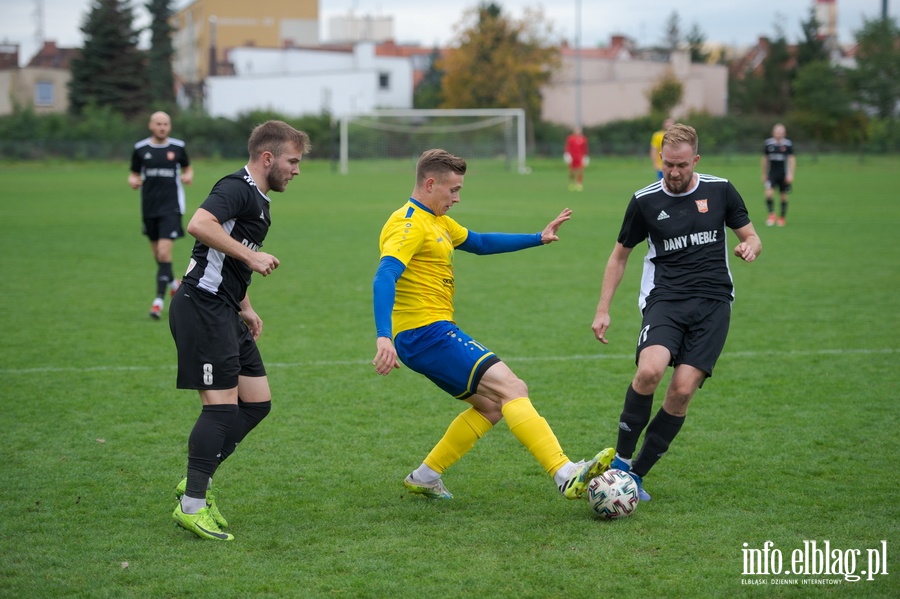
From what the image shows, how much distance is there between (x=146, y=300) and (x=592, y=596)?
966cm

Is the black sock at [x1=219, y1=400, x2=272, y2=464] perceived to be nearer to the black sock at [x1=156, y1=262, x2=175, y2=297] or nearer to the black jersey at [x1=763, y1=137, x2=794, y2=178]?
the black sock at [x1=156, y1=262, x2=175, y2=297]

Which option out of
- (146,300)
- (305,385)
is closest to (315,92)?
(146,300)

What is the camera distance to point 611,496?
496cm

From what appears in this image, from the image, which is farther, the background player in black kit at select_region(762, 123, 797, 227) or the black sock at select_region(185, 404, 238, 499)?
the background player in black kit at select_region(762, 123, 797, 227)

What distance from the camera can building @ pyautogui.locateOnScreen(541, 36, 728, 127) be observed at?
75.1m

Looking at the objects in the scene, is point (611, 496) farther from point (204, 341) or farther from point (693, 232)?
point (204, 341)

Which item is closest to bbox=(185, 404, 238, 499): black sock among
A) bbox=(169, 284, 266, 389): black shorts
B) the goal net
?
bbox=(169, 284, 266, 389): black shorts

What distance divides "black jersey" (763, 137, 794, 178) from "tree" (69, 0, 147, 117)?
5018cm

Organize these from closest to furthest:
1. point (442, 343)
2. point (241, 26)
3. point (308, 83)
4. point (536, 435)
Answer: point (536, 435), point (442, 343), point (308, 83), point (241, 26)

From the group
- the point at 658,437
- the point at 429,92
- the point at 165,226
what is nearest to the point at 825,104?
the point at 429,92

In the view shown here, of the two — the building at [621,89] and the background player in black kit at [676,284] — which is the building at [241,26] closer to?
the building at [621,89]

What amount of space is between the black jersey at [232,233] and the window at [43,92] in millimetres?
79959

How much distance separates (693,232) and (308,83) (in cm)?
6874

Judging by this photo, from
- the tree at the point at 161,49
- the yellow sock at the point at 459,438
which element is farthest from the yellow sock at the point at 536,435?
the tree at the point at 161,49
